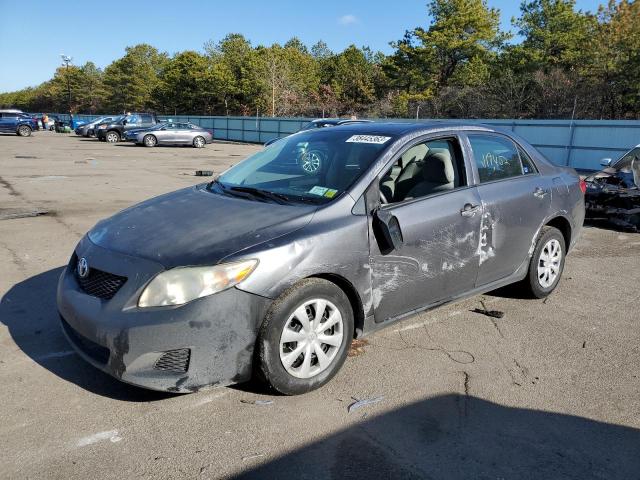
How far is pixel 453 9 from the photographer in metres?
48.1

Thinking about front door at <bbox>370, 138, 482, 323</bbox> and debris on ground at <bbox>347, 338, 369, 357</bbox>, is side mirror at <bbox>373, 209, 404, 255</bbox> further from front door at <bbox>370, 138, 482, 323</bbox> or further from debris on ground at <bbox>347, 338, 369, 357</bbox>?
debris on ground at <bbox>347, 338, 369, 357</bbox>

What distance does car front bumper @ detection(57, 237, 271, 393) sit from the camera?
9.20 ft

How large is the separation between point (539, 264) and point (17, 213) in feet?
26.5

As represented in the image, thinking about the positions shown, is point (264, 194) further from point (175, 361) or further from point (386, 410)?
point (386, 410)

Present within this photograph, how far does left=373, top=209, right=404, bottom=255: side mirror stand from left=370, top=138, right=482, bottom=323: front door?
0.07 ft

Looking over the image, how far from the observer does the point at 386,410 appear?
3.08 metres

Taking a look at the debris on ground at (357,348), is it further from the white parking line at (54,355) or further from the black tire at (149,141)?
the black tire at (149,141)

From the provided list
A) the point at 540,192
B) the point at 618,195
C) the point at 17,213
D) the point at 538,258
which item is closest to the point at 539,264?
the point at 538,258

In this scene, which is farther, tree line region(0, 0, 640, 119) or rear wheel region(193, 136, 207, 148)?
tree line region(0, 0, 640, 119)

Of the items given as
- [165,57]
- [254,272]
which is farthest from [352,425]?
[165,57]

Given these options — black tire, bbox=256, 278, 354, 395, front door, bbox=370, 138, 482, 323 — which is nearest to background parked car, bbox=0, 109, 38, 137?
front door, bbox=370, 138, 482, 323

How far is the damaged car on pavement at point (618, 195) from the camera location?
8367 mm

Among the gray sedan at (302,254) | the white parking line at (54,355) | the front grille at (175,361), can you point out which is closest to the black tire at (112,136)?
the gray sedan at (302,254)

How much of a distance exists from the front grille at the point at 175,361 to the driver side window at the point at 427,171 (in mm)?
1810
